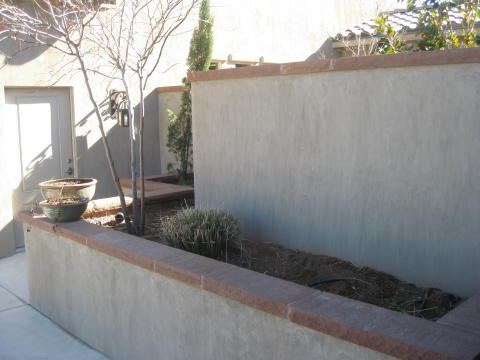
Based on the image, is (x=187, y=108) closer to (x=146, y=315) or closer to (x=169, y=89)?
(x=169, y=89)

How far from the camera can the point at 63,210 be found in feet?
17.1

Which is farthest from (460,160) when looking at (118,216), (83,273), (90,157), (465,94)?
(90,157)

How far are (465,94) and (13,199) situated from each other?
668 cm

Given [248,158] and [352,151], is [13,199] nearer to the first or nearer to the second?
[248,158]

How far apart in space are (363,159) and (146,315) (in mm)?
2222

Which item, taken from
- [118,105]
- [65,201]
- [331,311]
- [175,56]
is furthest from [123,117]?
[331,311]

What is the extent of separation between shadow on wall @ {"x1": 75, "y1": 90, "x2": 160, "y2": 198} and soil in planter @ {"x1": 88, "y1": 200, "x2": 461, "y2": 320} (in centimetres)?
435

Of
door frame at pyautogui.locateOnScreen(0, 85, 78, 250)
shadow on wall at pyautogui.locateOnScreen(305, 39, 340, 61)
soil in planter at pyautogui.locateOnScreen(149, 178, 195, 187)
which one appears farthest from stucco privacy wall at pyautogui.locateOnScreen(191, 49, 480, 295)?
shadow on wall at pyautogui.locateOnScreen(305, 39, 340, 61)

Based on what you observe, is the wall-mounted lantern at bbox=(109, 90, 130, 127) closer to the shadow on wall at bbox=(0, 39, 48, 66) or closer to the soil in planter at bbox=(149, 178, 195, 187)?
the soil in planter at bbox=(149, 178, 195, 187)

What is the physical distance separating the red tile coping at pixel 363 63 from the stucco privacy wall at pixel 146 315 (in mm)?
2174

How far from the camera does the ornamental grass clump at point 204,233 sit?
4762 millimetres

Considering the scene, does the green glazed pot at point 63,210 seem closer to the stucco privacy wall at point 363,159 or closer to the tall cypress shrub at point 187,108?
the stucco privacy wall at point 363,159

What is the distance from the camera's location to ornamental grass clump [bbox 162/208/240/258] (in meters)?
4.76

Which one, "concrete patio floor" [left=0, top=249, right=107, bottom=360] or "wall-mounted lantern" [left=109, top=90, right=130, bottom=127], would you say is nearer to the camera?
"concrete patio floor" [left=0, top=249, right=107, bottom=360]
